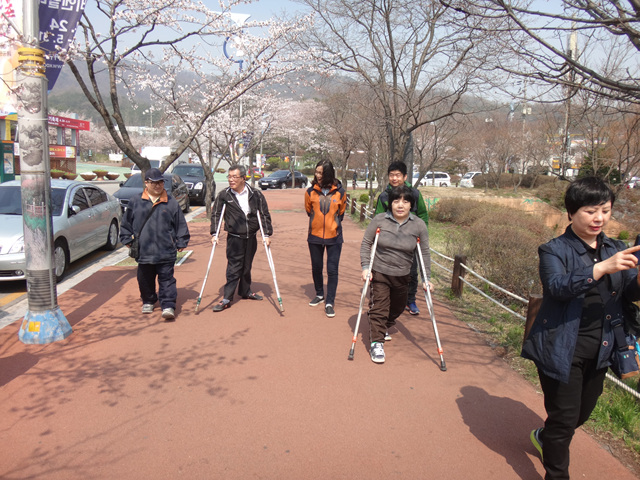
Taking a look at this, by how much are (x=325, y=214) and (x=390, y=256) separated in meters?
1.55

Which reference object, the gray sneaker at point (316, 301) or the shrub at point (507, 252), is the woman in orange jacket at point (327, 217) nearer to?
the gray sneaker at point (316, 301)

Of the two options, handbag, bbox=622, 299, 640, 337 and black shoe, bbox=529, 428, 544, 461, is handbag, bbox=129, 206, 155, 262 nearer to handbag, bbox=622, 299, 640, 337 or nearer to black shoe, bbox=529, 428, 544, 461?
black shoe, bbox=529, 428, 544, 461

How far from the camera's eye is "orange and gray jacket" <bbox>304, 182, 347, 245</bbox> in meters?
6.19

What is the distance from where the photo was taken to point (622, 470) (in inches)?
126

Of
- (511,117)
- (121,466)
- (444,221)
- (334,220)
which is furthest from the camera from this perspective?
(511,117)

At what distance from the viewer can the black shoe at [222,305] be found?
6349 mm

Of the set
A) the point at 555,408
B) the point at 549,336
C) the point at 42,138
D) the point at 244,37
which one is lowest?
the point at 555,408

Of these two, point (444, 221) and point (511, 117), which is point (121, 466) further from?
point (511, 117)

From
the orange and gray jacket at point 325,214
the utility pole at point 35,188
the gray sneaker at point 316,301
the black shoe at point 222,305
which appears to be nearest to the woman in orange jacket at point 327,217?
the orange and gray jacket at point 325,214

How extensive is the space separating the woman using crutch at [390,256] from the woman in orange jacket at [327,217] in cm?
129

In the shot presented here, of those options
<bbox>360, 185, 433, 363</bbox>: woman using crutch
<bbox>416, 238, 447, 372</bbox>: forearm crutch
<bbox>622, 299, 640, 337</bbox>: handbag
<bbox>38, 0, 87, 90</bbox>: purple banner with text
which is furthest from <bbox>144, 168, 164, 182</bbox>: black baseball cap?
<bbox>622, 299, 640, 337</bbox>: handbag

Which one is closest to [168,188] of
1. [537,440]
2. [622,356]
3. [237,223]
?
[237,223]

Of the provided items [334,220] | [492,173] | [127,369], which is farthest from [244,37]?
[492,173]

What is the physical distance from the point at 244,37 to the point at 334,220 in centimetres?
639
